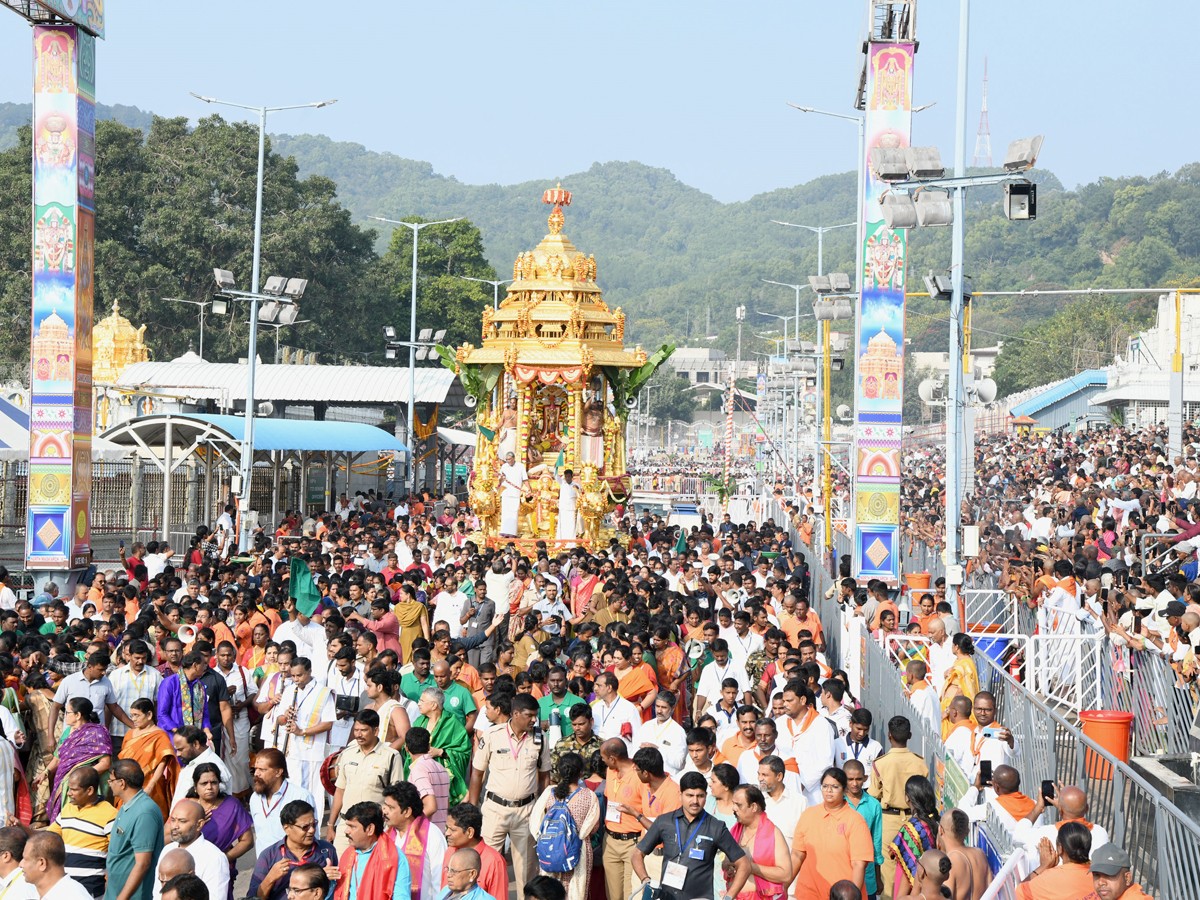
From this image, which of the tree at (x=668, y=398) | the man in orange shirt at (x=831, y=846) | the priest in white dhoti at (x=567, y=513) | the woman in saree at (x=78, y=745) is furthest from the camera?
the tree at (x=668, y=398)

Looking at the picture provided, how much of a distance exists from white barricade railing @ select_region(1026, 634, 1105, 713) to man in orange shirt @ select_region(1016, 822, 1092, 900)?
22.7 ft

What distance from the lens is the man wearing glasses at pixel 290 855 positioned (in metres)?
7.26

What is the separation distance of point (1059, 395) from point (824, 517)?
3675cm

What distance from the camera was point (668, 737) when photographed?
32.9 feet

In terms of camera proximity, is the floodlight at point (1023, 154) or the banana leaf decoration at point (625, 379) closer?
the floodlight at point (1023, 154)

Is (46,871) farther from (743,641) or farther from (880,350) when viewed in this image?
(880,350)

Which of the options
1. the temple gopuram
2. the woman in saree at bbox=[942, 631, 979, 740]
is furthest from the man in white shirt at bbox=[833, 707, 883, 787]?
the temple gopuram

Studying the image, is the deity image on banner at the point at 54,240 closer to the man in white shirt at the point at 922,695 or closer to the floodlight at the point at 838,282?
the floodlight at the point at 838,282

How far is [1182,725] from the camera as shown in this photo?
12789 mm

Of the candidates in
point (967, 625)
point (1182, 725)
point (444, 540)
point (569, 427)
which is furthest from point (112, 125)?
point (1182, 725)

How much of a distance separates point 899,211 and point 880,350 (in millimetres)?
6684

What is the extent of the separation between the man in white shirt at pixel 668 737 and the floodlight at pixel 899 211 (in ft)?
23.7

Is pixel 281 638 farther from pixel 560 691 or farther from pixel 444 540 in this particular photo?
pixel 444 540

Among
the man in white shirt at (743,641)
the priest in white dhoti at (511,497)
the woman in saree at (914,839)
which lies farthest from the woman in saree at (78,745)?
the priest in white dhoti at (511,497)
